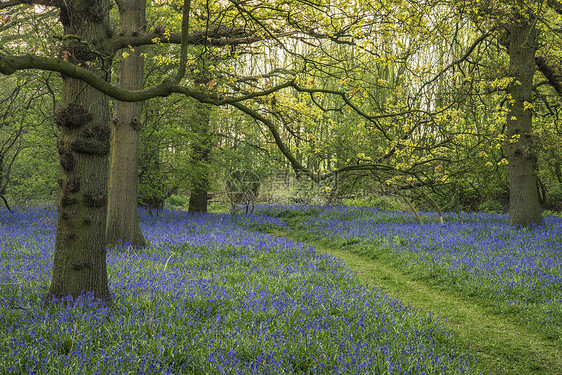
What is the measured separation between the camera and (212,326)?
4359 mm

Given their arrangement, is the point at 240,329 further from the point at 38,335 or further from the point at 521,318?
the point at 521,318

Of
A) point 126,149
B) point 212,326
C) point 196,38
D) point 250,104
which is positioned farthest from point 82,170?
point 250,104

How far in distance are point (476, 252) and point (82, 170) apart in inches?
385

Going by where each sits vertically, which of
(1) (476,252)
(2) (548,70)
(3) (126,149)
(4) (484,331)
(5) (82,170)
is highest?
(2) (548,70)

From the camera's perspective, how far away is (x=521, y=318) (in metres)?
6.59

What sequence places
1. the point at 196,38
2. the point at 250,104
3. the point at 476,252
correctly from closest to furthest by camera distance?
the point at 196,38 → the point at 476,252 → the point at 250,104

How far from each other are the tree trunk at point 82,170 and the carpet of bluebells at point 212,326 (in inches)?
14.2

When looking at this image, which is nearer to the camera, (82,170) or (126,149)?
(82,170)

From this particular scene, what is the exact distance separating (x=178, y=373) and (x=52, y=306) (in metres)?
2.06

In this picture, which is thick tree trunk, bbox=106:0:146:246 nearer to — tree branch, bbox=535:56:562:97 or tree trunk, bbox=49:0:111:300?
tree trunk, bbox=49:0:111:300

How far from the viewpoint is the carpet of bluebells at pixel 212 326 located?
140 inches

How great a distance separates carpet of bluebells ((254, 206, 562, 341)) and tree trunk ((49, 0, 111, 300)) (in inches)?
274

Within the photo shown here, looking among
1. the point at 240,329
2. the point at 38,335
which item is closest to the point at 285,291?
the point at 240,329

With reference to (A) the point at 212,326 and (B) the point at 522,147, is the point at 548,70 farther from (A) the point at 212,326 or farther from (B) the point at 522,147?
(A) the point at 212,326
